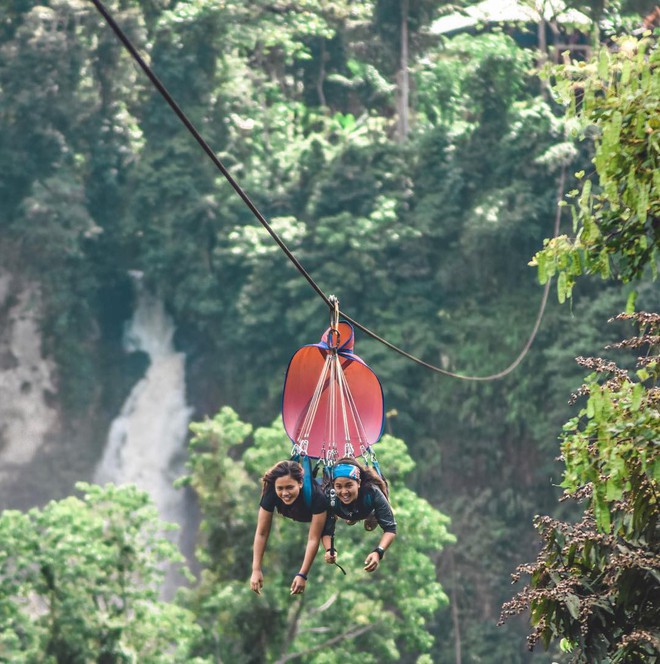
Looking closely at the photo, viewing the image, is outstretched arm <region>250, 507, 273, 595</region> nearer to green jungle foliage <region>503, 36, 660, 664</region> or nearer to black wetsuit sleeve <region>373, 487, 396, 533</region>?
black wetsuit sleeve <region>373, 487, 396, 533</region>

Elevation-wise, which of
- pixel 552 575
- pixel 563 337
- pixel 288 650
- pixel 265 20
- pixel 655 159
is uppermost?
pixel 265 20

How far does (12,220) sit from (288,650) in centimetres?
1179

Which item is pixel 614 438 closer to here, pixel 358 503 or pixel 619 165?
pixel 619 165

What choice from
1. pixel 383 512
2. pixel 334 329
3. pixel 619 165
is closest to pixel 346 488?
pixel 383 512

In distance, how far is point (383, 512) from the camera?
6918 millimetres

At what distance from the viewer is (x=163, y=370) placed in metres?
29.0

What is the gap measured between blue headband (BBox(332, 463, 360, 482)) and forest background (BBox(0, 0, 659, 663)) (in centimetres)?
1526

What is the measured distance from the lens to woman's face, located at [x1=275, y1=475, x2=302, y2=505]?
675 cm

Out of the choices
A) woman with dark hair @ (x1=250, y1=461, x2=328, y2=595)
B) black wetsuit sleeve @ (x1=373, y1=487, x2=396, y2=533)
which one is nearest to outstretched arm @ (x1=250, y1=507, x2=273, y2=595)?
woman with dark hair @ (x1=250, y1=461, x2=328, y2=595)

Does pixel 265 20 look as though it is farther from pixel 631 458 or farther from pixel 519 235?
pixel 631 458

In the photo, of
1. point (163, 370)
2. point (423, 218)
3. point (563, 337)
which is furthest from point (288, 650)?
point (163, 370)

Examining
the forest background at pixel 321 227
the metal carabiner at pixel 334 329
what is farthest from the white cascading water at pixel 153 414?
the metal carabiner at pixel 334 329

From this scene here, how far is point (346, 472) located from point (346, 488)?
7cm

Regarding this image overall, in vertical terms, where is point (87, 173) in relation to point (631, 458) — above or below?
above
